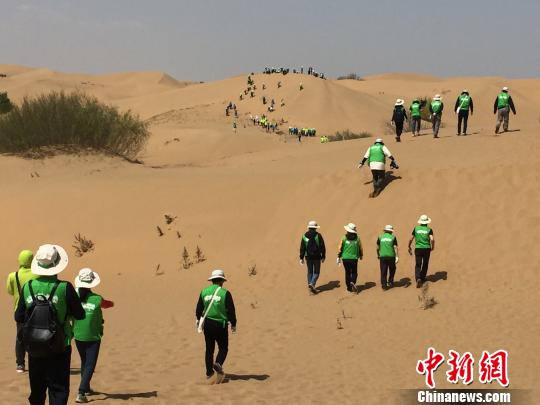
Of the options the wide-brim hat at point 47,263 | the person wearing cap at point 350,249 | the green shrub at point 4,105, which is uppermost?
the green shrub at point 4,105

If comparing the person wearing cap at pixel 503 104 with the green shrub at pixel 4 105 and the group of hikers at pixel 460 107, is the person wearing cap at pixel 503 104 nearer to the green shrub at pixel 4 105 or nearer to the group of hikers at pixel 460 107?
the group of hikers at pixel 460 107

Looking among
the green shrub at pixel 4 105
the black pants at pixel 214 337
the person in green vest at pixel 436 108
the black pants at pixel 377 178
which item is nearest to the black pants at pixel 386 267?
the black pants at pixel 377 178

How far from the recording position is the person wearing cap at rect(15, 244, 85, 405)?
5.64 m

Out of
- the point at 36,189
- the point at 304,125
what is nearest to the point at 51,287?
the point at 36,189

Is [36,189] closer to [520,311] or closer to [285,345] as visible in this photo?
[285,345]

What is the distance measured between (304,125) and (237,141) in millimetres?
14574

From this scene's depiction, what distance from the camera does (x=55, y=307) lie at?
561cm

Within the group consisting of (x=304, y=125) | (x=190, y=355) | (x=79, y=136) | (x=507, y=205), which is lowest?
(x=190, y=355)

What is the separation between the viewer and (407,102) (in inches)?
3123

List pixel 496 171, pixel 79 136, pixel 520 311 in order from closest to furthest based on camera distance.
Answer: pixel 520 311 < pixel 496 171 < pixel 79 136

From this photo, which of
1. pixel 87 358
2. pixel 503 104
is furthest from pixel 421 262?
pixel 503 104

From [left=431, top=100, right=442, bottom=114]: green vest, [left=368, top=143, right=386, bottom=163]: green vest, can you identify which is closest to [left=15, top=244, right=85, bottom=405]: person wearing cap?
[left=368, top=143, right=386, bottom=163]: green vest

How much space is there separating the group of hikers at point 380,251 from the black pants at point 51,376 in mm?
8633

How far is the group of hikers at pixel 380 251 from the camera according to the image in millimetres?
13688
